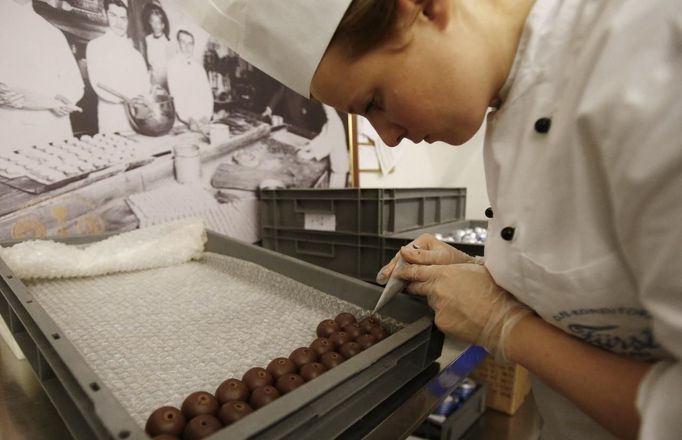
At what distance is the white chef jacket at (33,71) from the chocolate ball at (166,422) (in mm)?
1087

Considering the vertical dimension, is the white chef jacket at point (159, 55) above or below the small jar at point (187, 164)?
above

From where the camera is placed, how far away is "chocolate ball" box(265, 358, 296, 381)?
64cm

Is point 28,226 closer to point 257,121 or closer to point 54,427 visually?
point 54,427

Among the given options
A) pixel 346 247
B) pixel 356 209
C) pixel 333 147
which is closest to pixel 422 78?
pixel 356 209

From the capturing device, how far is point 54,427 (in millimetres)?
705

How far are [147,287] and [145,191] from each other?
49 centimetres

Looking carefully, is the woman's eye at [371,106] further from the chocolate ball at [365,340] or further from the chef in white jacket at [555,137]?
the chocolate ball at [365,340]

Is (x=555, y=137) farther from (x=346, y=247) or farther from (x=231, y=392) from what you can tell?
(x=346, y=247)

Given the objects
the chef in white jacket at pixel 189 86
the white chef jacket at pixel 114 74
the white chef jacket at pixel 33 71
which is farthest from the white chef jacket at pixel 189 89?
the white chef jacket at pixel 33 71

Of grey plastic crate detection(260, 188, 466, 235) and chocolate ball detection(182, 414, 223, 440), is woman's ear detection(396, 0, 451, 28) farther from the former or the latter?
grey plastic crate detection(260, 188, 466, 235)

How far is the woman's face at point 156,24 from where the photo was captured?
1.37m

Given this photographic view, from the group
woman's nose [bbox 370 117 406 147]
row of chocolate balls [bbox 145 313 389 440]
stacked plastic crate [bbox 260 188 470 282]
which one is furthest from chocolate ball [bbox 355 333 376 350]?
stacked plastic crate [bbox 260 188 470 282]

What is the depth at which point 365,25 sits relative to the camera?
1.63 feet

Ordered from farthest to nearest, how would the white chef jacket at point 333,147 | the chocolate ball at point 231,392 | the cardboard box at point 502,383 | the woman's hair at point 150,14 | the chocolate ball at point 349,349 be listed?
the white chef jacket at point 333,147
the cardboard box at point 502,383
the woman's hair at point 150,14
the chocolate ball at point 349,349
the chocolate ball at point 231,392
